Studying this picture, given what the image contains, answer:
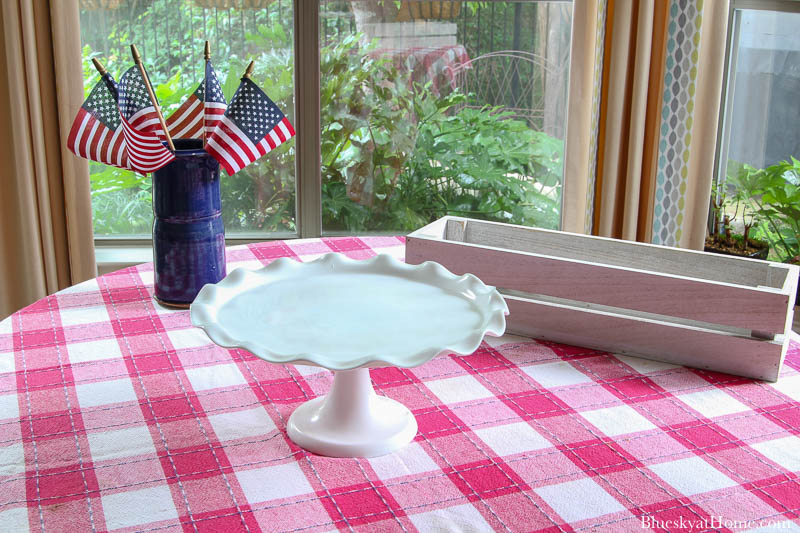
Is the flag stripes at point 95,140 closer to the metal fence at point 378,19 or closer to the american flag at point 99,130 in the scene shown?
the american flag at point 99,130

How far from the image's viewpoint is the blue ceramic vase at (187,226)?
127 cm

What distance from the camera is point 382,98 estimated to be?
2828mm

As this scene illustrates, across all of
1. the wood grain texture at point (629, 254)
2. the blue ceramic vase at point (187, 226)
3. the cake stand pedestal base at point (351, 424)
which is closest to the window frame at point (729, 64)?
the wood grain texture at point (629, 254)

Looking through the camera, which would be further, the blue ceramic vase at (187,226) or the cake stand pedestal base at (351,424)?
the blue ceramic vase at (187,226)

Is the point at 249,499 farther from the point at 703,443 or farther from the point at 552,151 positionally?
the point at 552,151

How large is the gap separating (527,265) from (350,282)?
29cm

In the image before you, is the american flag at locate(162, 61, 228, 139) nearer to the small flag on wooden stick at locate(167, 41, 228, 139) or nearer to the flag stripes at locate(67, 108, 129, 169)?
the small flag on wooden stick at locate(167, 41, 228, 139)

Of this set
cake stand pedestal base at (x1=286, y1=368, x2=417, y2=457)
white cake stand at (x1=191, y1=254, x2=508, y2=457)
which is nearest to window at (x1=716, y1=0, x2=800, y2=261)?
white cake stand at (x1=191, y1=254, x2=508, y2=457)

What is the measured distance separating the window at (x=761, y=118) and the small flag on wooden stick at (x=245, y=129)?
2226mm

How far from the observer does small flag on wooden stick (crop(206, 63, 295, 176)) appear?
4.22ft

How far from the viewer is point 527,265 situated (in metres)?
1.24

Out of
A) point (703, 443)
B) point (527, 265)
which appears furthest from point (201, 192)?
point (703, 443)

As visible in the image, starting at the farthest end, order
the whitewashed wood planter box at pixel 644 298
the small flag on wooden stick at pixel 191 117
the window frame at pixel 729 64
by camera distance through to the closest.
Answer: the window frame at pixel 729 64, the small flag on wooden stick at pixel 191 117, the whitewashed wood planter box at pixel 644 298

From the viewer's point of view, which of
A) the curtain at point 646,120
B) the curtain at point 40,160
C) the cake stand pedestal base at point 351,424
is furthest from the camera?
the curtain at point 646,120
